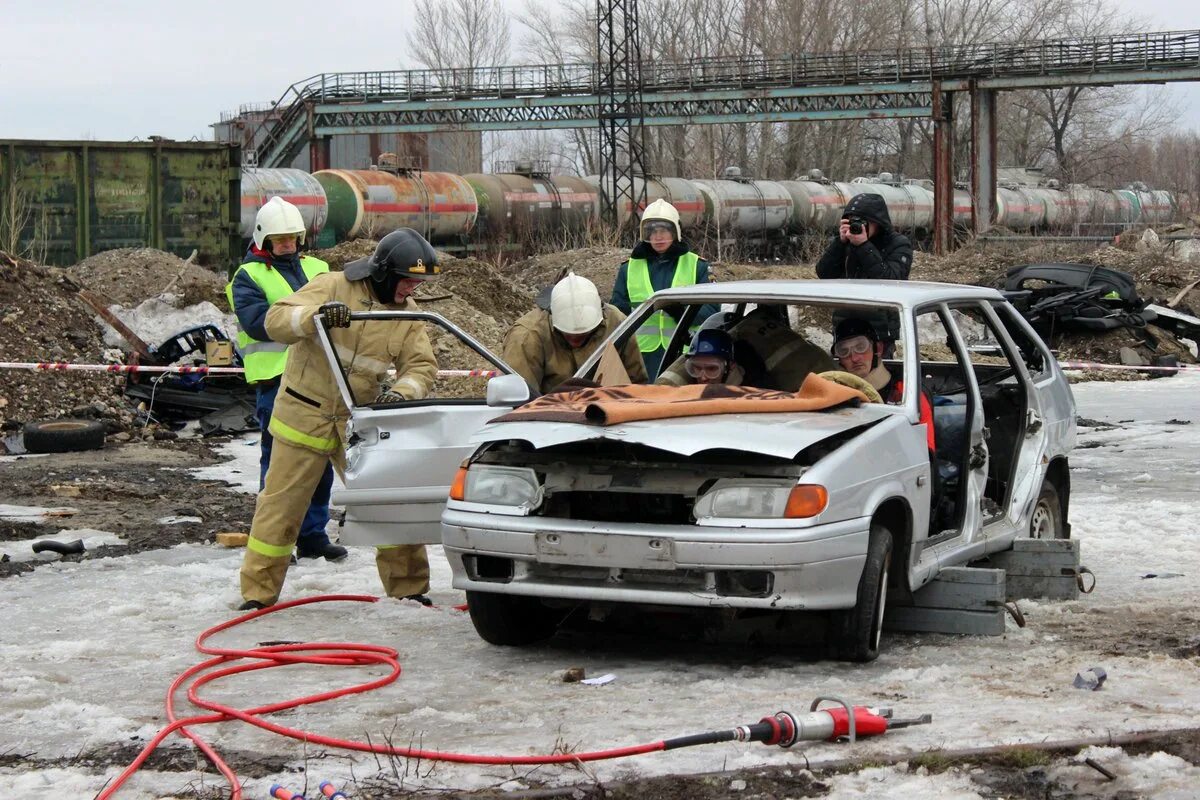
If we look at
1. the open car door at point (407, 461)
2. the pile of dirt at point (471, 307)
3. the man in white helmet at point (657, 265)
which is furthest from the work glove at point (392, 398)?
the pile of dirt at point (471, 307)

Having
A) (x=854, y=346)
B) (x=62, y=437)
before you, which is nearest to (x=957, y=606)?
(x=854, y=346)

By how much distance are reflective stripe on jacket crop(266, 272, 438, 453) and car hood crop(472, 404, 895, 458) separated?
1390mm

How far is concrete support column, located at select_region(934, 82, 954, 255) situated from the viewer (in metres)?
40.2

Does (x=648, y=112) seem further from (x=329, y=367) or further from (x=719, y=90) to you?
(x=329, y=367)

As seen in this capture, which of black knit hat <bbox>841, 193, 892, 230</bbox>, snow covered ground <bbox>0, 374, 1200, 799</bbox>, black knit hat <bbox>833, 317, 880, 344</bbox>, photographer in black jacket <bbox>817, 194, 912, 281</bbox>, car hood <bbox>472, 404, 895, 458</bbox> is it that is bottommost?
snow covered ground <bbox>0, 374, 1200, 799</bbox>

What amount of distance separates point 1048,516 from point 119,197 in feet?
57.2

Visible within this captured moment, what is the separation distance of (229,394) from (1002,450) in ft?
29.0

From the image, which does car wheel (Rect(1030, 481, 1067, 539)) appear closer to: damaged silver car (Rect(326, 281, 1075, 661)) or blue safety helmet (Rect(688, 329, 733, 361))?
damaged silver car (Rect(326, 281, 1075, 661))

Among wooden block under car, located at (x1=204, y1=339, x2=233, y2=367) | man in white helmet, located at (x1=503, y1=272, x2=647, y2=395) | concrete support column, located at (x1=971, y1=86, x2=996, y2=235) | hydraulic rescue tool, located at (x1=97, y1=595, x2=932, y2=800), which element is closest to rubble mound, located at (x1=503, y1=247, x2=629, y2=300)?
wooden block under car, located at (x1=204, y1=339, x2=233, y2=367)

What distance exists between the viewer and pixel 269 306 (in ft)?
27.8

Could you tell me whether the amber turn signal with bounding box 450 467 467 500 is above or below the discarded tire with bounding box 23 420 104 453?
above

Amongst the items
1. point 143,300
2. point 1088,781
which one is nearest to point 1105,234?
point 143,300

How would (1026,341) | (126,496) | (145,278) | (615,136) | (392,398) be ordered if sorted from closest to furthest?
(392,398), (1026,341), (126,496), (145,278), (615,136)

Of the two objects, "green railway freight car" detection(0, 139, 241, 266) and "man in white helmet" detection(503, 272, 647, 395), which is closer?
"man in white helmet" detection(503, 272, 647, 395)
